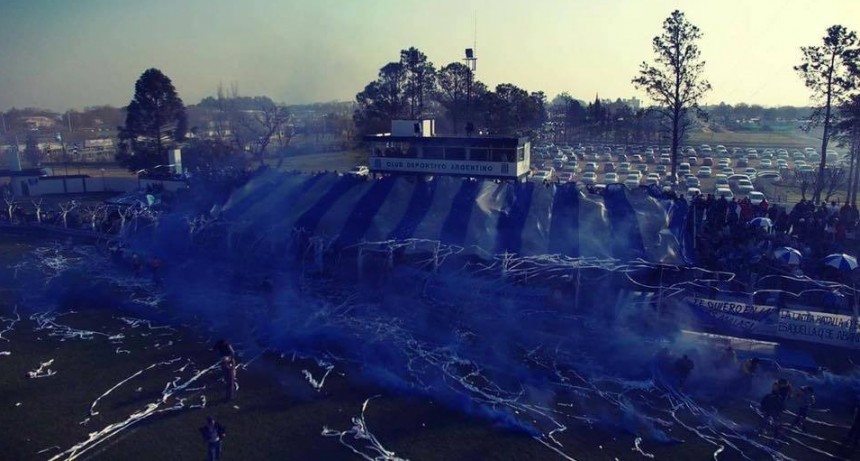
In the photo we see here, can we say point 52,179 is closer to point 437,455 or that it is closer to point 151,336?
point 151,336

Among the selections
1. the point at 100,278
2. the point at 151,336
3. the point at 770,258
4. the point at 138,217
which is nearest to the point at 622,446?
the point at 770,258

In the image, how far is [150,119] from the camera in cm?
4062

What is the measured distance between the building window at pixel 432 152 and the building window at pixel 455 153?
0.32 meters

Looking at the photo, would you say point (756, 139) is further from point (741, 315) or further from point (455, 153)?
point (741, 315)

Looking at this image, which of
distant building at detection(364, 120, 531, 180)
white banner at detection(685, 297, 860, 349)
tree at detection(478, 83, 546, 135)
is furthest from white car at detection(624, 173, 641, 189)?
white banner at detection(685, 297, 860, 349)

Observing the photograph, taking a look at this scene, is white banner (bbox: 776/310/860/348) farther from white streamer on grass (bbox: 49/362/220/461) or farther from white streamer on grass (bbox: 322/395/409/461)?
white streamer on grass (bbox: 49/362/220/461)

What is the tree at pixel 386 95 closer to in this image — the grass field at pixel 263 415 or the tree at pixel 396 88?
the tree at pixel 396 88

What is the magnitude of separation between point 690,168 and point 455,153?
33757 millimetres

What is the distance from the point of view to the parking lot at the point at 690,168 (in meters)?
37.7

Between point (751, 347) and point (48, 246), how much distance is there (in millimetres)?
25814

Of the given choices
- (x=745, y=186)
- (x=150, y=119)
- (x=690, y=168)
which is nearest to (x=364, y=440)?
(x=745, y=186)

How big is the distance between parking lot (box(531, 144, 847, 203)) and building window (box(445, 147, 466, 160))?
11.0 meters

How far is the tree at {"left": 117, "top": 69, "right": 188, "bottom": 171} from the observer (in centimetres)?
3997

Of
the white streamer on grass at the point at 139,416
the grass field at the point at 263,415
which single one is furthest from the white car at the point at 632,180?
the white streamer on grass at the point at 139,416
